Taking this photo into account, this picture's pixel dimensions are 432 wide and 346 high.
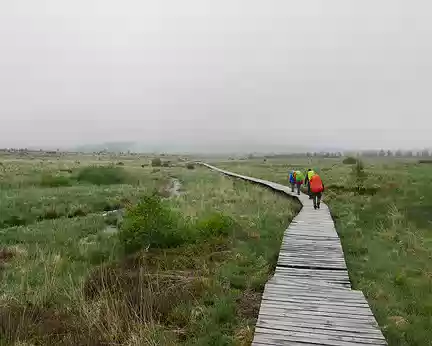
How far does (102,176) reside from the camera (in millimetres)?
41031

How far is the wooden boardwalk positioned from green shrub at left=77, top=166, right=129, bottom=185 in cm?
3213

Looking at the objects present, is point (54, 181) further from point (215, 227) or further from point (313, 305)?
point (313, 305)

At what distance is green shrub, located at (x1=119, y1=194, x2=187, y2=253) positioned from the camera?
12.2 metres

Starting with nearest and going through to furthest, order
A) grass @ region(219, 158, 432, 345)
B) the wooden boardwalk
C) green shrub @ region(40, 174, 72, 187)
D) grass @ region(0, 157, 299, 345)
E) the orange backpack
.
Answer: the wooden boardwalk
grass @ region(0, 157, 299, 345)
grass @ region(219, 158, 432, 345)
the orange backpack
green shrub @ region(40, 174, 72, 187)

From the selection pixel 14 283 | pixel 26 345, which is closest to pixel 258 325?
pixel 26 345

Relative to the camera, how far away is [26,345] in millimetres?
5988

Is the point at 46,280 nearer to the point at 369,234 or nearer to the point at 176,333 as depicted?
the point at 176,333

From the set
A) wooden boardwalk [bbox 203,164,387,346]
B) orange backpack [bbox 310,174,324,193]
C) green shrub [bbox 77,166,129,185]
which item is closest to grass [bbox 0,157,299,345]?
wooden boardwalk [bbox 203,164,387,346]

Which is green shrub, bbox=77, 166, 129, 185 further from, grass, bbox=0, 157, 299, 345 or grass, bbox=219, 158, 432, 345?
grass, bbox=219, 158, 432, 345

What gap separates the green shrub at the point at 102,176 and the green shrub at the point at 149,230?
28103 mm

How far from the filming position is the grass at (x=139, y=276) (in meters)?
6.44

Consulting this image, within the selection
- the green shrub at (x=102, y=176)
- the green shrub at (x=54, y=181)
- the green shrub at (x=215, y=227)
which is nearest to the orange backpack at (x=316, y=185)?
the green shrub at (x=215, y=227)

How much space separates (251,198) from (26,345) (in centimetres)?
1813

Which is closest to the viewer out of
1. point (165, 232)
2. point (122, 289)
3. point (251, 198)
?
point (122, 289)
